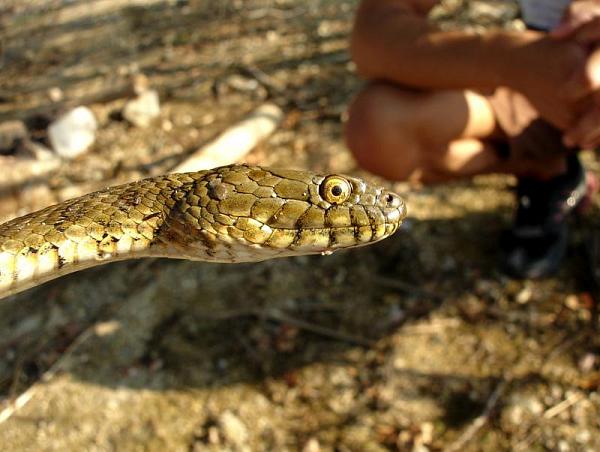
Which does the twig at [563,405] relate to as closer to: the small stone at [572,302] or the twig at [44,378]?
the small stone at [572,302]

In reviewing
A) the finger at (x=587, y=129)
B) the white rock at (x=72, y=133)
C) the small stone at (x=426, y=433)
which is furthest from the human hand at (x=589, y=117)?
the white rock at (x=72, y=133)

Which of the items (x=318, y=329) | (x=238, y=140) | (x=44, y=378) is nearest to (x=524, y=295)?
(x=318, y=329)

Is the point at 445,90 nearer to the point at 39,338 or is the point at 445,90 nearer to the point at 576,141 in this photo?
the point at 576,141

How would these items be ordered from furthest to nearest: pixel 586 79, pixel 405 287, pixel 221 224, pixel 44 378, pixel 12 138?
pixel 12 138, pixel 405 287, pixel 44 378, pixel 586 79, pixel 221 224

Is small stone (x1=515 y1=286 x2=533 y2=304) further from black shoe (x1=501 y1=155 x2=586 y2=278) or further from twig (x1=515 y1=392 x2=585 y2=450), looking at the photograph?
twig (x1=515 y1=392 x2=585 y2=450)

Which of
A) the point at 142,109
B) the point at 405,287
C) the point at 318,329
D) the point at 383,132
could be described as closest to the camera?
the point at 318,329

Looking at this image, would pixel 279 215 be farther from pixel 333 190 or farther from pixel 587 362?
pixel 587 362

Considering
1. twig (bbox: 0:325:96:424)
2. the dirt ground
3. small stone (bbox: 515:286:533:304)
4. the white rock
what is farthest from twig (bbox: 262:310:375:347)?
the white rock

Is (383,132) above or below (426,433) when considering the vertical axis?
above
